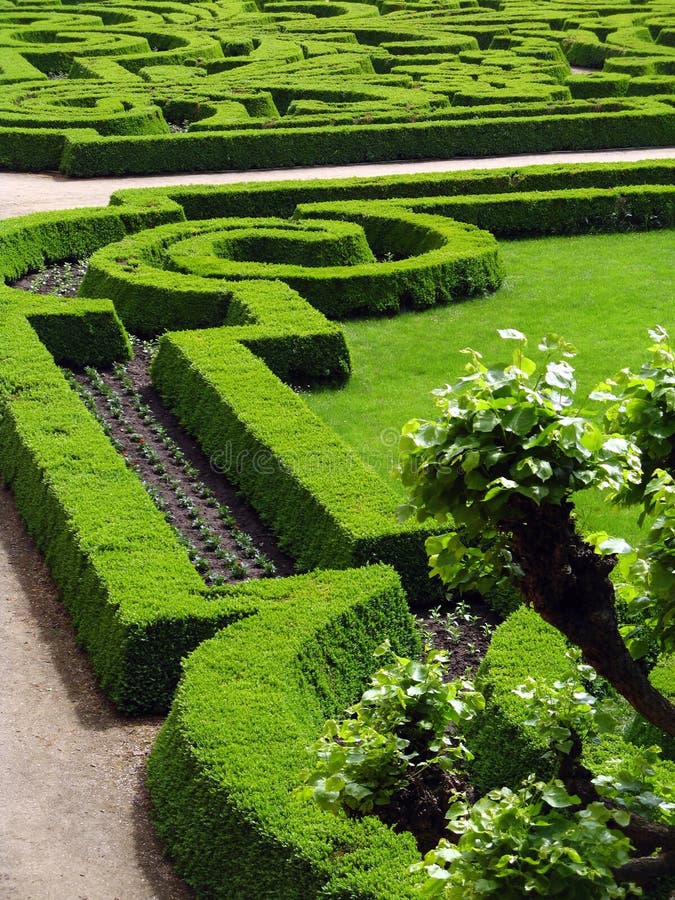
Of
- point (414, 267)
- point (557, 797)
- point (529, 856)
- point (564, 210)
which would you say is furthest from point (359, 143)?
point (529, 856)

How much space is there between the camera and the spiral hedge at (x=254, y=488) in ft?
24.2

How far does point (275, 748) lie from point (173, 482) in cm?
493

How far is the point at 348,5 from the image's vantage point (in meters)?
44.1

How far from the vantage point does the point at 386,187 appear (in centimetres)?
2139

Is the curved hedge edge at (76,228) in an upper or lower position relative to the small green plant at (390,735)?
lower

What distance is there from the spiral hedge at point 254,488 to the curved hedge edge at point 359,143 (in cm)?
404

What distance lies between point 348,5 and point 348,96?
54.1 ft

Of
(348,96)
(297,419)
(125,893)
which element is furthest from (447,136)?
(125,893)

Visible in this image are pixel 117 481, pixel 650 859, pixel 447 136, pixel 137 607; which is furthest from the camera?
pixel 447 136

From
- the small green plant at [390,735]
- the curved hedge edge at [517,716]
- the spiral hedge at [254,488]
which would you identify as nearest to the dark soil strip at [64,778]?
the spiral hedge at [254,488]

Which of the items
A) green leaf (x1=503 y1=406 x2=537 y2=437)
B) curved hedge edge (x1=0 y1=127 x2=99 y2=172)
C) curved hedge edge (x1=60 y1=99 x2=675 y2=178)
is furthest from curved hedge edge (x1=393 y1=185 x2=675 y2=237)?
green leaf (x1=503 y1=406 x2=537 y2=437)

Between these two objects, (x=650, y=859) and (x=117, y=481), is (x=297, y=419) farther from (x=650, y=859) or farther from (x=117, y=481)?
(x=650, y=859)

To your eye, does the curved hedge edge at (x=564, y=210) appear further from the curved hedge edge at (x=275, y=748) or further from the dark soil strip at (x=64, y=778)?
the dark soil strip at (x=64, y=778)

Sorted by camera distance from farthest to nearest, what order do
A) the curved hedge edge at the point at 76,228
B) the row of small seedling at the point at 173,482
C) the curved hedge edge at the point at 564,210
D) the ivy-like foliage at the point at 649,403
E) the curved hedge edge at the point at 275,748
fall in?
the curved hedge edge at the point at 564,210
the curved hedge edge at the point at 76,228
the row of small seedling at the point at 173,482
the curved hedge edge at the point at 275,748
the ivy-like foliage at the point at 649,403
